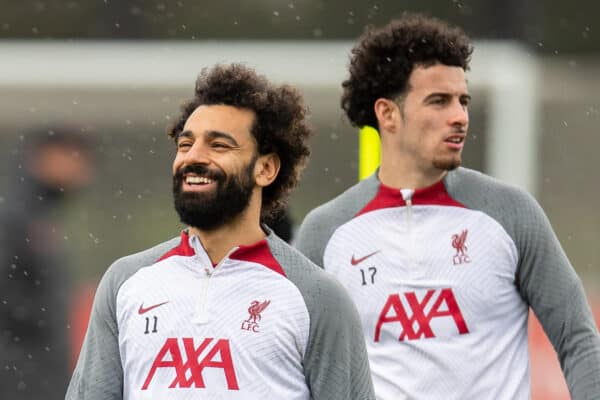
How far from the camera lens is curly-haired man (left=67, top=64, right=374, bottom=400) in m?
4.25

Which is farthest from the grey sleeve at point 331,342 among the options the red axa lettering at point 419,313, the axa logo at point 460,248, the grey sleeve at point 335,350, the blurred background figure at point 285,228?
the blurred background figure at point 285,228

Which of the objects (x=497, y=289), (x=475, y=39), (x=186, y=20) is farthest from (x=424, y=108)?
(x=186, y=20)

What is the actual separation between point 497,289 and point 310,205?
30.8ft

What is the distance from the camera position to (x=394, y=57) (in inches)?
218

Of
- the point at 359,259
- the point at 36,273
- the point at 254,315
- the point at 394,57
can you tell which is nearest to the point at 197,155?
the point at 254,315

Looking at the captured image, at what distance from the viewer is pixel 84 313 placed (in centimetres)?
1019

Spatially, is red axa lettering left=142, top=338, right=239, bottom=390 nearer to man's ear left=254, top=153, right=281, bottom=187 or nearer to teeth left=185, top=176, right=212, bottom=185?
teeth left=185, top=176, right=212, bottom=185

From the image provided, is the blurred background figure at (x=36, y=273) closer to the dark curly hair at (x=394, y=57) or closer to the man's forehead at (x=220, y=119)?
the dark curly hair at (x=394, y=57)

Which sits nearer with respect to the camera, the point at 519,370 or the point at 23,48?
the point at 519,370

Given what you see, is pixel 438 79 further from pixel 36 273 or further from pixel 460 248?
pixel 36 273

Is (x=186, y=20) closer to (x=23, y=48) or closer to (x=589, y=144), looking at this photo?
(x=23, y=48)

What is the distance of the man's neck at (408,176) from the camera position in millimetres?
5277

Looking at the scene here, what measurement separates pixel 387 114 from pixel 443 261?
1.95ft

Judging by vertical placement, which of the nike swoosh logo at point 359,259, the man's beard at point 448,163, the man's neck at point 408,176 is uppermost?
the man's beard at point 448,163
